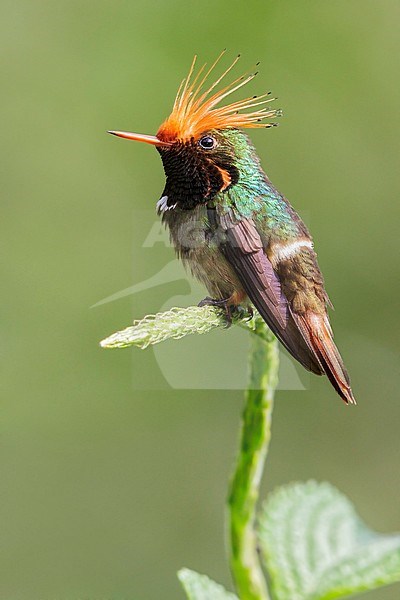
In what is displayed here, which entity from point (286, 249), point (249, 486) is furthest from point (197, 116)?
point (249, 486)

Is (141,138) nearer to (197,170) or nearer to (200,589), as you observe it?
(197,170)

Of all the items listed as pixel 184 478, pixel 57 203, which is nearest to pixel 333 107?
pixel 57 203

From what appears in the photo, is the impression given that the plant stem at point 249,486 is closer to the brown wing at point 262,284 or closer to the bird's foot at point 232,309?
the brown wing at point 262,284

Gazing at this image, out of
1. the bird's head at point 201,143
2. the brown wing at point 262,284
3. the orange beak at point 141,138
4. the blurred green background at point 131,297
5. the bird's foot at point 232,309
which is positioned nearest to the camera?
the orange beak at point 141,138

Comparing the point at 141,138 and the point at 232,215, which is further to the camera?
the point at 232,215

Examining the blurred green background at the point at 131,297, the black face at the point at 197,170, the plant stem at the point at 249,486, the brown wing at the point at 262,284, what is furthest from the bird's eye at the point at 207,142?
the blurred green background at the point at 131,297

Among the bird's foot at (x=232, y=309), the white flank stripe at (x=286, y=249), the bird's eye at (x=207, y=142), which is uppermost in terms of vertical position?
the bird's eye at (x=207, y=142)
